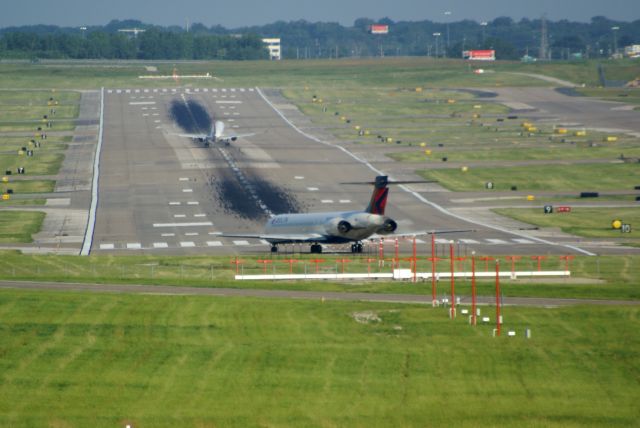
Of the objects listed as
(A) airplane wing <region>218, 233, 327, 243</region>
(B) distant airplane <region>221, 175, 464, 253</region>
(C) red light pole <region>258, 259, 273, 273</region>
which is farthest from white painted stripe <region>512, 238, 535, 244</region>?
(C) red light pole <region>258, 259, 273, 273</region>

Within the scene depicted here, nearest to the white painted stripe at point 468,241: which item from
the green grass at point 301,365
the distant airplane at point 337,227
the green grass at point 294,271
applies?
the green grass at point 294,271

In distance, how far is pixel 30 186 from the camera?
Answer: 152000 mm

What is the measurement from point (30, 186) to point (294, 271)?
72.5 meters

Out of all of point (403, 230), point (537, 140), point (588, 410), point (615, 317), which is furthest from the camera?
point (537, 140)

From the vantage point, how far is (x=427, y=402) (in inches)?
1933

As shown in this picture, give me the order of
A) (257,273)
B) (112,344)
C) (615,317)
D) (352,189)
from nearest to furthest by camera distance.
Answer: (112,344) → (615,317) → (257,273) → (352,189)

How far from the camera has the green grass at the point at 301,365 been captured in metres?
47.6

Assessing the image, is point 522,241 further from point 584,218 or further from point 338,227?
point 338,227

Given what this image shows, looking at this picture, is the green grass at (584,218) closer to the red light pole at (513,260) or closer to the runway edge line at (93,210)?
the red light pole at (513,260)

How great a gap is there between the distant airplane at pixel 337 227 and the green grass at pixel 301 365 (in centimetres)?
2869

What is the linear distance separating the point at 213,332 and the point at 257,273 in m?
26.3

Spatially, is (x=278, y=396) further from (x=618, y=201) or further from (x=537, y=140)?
(x=537, y=140)

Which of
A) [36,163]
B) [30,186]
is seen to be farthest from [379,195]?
[36,163]

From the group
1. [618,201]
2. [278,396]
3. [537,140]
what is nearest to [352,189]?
[618,201]
